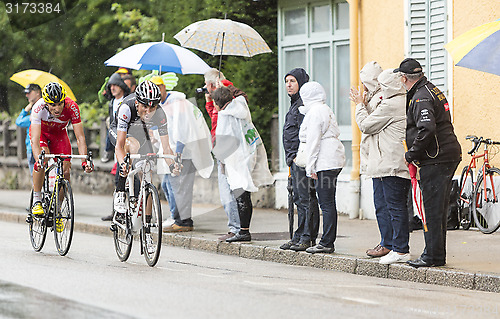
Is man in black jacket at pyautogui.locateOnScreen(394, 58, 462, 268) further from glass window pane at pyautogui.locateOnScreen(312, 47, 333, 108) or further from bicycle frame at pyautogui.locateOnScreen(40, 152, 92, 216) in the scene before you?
glass window pane at pyautogui.locateOnScreen(312, 47, 333, 108)

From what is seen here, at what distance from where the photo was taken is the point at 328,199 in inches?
425

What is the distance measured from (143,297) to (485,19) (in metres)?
7.53

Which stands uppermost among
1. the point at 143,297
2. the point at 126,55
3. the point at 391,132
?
the point at 126,55

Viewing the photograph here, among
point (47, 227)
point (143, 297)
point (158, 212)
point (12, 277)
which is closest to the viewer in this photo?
point (143, 297)

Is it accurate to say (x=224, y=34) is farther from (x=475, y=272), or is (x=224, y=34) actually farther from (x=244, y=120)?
(x=475, y=272)

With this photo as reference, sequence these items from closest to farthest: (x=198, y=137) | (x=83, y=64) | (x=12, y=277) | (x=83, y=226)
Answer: (x=12, y=277) → (x=198, y=137) → (x=83, y=226) → (x=83, y=64)

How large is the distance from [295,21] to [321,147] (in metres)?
6.73

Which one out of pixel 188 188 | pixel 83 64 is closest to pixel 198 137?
pixel 188 188

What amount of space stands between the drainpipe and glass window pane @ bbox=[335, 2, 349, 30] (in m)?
0.50

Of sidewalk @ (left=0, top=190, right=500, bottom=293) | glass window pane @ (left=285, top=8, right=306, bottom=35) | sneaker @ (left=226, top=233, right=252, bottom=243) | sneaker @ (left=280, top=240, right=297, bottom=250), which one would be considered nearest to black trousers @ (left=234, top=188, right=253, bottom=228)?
sneaker @ (left=226, top=233, right=252, bottom=243)

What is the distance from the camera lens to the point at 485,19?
1346 cm

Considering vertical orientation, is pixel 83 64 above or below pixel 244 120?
above

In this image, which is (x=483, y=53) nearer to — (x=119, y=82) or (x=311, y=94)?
(x=311, y=94)

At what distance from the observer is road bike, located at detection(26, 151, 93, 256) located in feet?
36.2
